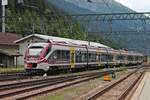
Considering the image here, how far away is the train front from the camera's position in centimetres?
3838

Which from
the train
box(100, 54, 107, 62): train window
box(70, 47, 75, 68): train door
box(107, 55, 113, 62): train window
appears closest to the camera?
the train

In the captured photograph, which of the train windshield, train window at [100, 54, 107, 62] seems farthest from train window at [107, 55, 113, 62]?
the train windshield

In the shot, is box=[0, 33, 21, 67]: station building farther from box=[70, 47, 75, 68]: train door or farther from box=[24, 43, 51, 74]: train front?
box=[24, 43, 51, 74]: train front

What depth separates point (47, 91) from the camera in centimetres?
2236

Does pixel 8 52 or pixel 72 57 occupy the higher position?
pixel 8 52

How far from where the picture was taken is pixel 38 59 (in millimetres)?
38500

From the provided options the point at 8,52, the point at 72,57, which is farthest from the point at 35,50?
the point at 8,52

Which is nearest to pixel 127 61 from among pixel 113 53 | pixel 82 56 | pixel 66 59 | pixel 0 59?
pixel 113 53

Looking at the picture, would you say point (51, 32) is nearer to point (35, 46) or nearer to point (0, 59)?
point (0, 59)

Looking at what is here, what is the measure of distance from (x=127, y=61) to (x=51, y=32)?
32.2 metres

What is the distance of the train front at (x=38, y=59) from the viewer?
38.4 m

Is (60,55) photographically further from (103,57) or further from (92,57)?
(103,57)

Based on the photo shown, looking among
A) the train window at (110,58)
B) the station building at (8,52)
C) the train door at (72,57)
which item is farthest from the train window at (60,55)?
the train window at (110,58)

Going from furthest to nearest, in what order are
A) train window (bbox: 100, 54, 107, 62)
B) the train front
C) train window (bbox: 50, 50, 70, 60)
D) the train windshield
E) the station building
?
1. the station building
2. train window (bbox: 100, 54, 107, 62)
3. train window (bbox: 50, 50, 70, 60)
4. the train windshield
5. the train front
